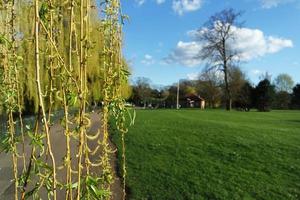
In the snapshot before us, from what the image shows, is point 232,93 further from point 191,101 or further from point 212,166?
point 212,166

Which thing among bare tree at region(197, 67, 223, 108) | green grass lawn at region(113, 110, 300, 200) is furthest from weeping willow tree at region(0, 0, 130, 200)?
bare tree at region(197, 67, 223, 108)

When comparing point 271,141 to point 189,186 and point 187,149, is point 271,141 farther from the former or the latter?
point 189,186

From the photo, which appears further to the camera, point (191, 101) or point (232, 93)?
point (191, 101)

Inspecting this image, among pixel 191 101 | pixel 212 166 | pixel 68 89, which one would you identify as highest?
pixel 191 101

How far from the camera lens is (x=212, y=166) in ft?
38.0

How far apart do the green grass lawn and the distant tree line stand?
37.4 metres

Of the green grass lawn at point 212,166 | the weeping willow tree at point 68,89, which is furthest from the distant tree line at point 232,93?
the weeping willow tree at point 68,89

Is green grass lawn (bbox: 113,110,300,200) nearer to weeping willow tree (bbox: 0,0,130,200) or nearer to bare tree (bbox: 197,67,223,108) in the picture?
weeping willow tree (bbox: 0,0,130,200)

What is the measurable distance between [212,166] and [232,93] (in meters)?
56.7

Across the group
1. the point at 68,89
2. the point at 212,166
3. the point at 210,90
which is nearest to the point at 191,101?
the point at 210,90

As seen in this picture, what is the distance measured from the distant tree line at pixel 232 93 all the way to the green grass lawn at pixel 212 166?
37.4m

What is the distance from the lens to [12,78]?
3.04 m

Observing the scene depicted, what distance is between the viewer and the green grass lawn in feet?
30.3

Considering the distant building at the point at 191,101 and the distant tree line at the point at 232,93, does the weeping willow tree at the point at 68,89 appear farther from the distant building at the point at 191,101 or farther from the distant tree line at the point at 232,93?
the distant building at the point at 191,101
